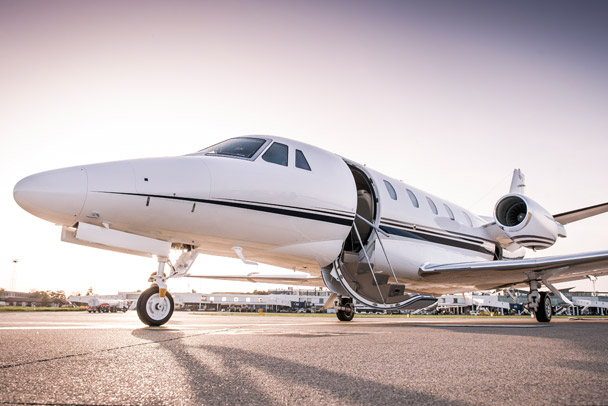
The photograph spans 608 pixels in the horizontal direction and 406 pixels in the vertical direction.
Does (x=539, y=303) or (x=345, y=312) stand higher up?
(x=539, y=303)

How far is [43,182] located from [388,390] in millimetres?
4972

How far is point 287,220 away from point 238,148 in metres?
1.46

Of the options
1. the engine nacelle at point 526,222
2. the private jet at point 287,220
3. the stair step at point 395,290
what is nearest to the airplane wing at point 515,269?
the private jet at point 287,220

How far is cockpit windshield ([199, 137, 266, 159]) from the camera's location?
7.15m

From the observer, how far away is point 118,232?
5961mm

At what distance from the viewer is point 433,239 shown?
1042 centimetres

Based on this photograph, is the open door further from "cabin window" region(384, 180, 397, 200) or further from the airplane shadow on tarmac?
the airplane shadow on tarmac

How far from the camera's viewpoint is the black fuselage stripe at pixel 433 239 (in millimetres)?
9242

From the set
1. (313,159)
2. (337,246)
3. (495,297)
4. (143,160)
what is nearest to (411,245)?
(337,246)

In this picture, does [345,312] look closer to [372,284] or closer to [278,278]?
[278,278]

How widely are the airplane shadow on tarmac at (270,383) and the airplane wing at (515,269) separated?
742 cm

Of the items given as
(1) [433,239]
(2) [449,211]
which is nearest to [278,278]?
(1) [433,239]

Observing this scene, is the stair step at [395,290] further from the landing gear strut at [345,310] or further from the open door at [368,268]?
the landing gear strut at [345,310]

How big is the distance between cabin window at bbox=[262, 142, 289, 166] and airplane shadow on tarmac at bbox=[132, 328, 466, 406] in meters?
4.66
